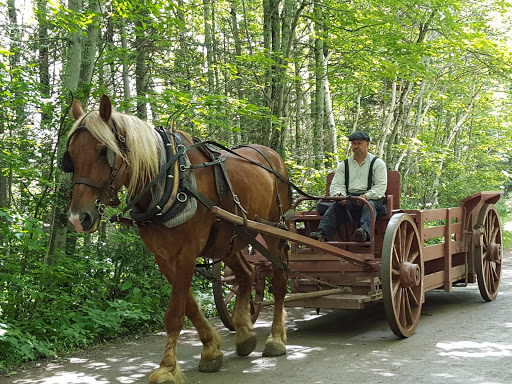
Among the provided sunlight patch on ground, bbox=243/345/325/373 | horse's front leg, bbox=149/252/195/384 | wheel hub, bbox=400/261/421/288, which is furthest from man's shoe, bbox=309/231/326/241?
horse's front leg, bbox=149/252/195/384

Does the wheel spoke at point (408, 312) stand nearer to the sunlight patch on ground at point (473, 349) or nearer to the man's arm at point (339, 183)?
the sunlight patch on ground at point (473, 349)

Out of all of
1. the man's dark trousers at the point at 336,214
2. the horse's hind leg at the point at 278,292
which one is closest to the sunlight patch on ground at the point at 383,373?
A: the horse's hind leg at the point at 278,292

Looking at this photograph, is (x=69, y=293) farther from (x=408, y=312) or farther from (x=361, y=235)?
(x=408, y=312)

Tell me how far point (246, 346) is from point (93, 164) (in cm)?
246

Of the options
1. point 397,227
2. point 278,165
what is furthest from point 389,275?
point 278,165

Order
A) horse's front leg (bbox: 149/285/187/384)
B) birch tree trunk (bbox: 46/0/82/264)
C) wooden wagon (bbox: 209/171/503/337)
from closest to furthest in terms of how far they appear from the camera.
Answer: horse's front leg (bbox: 149/285/187/384) < wooden wagon (bbox: 209/171/503/337) < birch tree trunk (bbox: 46/0/82/264)

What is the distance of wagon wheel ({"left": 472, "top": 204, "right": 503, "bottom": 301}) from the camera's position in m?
7.86

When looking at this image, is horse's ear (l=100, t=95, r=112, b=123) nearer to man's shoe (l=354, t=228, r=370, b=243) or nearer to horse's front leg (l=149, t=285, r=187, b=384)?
horse's front leg (l=149, t=285, r=187, b=384)

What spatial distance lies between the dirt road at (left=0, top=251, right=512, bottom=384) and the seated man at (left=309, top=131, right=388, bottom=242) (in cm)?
120

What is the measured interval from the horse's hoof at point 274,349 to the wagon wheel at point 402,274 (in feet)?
Answer: 3.61

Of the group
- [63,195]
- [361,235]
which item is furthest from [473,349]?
[63,195]

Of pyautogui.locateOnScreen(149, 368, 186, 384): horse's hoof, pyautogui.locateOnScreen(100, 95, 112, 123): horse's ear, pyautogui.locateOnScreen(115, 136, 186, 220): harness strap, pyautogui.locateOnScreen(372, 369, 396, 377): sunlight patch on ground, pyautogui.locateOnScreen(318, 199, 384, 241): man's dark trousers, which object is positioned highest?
pyautogui.locateOnScreen(100, 95, 112, 123): horse's ear

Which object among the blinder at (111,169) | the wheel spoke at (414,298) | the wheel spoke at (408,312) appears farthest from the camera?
the wheel spoke at (414,298)

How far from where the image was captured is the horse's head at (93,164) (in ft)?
12.9
